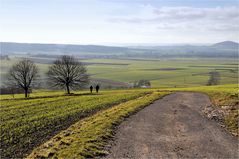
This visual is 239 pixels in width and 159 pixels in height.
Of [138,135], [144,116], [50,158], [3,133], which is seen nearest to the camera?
[50,158]

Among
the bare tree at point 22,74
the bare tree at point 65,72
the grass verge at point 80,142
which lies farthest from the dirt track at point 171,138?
the bare tree at point 22,74

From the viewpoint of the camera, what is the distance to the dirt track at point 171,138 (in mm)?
17812

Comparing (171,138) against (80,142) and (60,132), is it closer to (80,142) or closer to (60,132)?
(80,142)

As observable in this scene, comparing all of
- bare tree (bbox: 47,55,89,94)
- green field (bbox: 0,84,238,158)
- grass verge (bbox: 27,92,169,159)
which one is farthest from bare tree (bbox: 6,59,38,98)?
grass verge (bbox: 27,92,169,159)

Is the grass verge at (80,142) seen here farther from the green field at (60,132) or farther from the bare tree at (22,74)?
→ the bare tree at (22,74)

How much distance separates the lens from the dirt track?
17812 millimetres

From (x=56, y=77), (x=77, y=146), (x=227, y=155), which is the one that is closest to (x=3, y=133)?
(x=77, y=146)

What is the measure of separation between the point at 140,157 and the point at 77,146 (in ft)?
12.4

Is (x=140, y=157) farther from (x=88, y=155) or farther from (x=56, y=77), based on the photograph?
(x=56, y=77)

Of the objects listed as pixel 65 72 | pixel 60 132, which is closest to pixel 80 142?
pixel 60 132

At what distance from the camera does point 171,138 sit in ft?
68.8

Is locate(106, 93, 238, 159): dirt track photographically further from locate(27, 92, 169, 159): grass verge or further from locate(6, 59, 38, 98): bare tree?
locate(6, 59, 38, 98): bare tree

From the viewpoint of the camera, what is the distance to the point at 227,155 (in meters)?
17.8

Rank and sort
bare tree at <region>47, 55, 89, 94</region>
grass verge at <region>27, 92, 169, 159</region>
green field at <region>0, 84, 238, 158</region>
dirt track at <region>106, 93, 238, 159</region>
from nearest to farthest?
1. grass verge at <region>27, 92, 169, 159</region>
2. green field at <region>0, 84, 238, 158</region>
3. dirt track at <region>106, 93, 238, 159</region>
4. bare tree at <region>47, 55, 89, 94</region>
